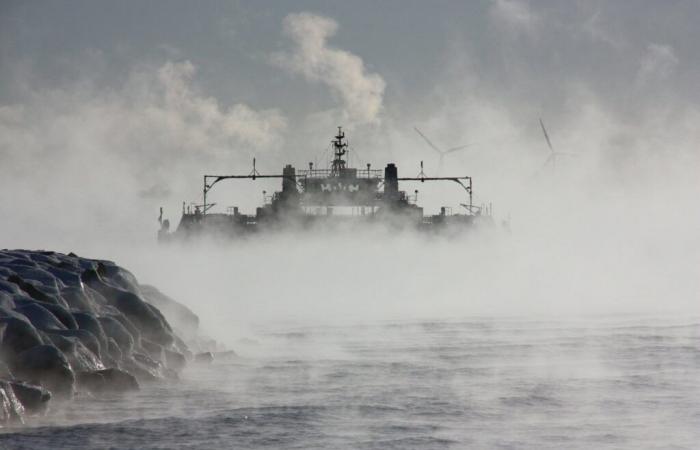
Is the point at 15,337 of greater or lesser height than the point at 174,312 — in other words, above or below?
below

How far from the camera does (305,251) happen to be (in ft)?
326

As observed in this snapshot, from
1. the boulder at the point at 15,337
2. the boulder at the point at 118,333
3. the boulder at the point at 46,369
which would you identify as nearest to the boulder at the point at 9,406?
the boulder at the point at 46,369

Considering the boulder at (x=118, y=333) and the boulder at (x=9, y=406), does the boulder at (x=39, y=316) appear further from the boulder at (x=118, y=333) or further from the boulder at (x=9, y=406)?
the boulder at (x=9, y=406)

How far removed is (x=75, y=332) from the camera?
21.5m

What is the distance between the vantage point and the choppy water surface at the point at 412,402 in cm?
1619

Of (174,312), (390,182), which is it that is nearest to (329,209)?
(390,182)

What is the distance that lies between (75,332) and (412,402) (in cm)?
667

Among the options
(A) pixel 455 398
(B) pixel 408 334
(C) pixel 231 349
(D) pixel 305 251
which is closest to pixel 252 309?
(B) pixel 408 334

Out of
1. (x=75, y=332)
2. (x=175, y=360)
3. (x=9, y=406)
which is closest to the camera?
(x=9, y=406)

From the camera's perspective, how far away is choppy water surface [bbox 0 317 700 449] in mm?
16188

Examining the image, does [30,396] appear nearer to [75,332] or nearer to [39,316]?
[75,332]

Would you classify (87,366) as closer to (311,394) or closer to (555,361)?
(311,394)

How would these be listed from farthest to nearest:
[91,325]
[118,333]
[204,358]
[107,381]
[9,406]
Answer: [204,358] → [118,333] → [91,325] → [107,381] → [9,406]

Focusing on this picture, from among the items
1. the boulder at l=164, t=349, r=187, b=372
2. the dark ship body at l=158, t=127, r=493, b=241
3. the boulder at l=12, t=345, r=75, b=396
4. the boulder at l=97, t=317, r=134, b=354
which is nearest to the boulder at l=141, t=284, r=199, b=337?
the boulder at l=164, t=349, r=187, b=372
